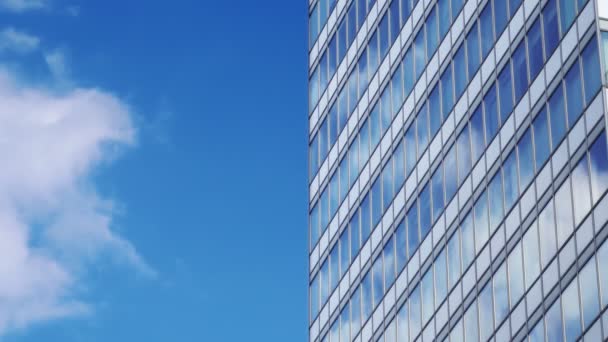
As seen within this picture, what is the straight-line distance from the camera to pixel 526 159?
173 feet

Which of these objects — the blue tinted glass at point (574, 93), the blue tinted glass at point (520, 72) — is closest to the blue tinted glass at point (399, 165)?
the blue tinted glass at point (520, 72)

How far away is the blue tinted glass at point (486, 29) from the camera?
189 feet

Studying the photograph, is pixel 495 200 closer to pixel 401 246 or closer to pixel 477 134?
pixel 477 134

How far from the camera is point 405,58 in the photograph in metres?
67.1

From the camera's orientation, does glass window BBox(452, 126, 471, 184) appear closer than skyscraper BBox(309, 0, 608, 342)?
No

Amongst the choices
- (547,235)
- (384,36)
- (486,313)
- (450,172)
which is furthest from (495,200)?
(384,36)

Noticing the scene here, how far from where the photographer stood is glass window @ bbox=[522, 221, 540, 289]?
5063cm

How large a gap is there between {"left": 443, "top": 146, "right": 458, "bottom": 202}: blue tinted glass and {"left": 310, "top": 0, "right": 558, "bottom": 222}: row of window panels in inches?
77.9

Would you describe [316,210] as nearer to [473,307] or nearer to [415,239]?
[415,239]

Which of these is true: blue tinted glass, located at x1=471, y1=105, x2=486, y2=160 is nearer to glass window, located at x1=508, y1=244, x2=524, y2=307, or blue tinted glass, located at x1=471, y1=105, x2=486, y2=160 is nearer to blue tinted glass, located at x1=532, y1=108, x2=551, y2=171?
blue tinted glass, located at x1=532, y1=108, x2=551, y2=171

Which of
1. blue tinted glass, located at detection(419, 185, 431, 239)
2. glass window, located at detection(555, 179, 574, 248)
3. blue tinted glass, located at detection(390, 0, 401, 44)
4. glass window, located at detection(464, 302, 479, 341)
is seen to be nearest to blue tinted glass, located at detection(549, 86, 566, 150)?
glass window, located at detection(555, 179, 574, 248)

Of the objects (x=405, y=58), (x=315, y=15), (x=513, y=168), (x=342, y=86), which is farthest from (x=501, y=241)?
(x=315, y=15)

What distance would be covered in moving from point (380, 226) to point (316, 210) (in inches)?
382

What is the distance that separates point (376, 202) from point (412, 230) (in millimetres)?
5161
